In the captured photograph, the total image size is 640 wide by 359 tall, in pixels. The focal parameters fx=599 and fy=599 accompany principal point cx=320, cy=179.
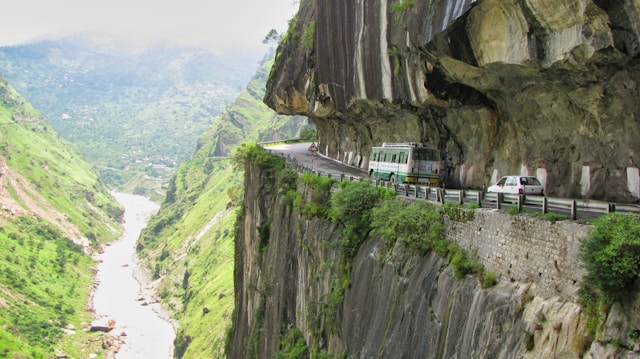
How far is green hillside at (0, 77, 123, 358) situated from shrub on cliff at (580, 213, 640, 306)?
9785 cm

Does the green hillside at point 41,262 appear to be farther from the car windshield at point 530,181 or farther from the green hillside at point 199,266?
the car windshield at point 530,181

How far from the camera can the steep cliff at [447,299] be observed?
40.0ft

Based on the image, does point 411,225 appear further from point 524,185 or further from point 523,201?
point 524,185

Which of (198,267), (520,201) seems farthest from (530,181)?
(198,267)

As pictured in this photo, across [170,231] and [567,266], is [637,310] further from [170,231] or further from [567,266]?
[170,231]

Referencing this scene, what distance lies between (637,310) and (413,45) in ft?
55.4

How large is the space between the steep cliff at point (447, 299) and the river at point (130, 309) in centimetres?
8103

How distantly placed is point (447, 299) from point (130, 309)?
123037 mm

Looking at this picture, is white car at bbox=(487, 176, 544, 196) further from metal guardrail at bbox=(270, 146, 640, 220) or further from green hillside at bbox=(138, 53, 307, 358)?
green hillside at bbox=(138, 53, 307, 358)

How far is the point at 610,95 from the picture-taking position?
20047 mm

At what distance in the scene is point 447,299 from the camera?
51.3ft

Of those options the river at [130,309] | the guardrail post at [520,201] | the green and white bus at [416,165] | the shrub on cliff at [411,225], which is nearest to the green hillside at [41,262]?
the river at [130,309]

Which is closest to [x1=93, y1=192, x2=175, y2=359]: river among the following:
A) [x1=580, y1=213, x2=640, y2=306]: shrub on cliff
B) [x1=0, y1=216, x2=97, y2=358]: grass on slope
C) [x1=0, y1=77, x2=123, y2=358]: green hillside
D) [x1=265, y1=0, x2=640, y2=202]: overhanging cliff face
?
[x1=0, y1=77, x2=123, y2=358]: green hillside

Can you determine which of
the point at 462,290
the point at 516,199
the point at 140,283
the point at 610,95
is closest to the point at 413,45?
the point at 610,95
